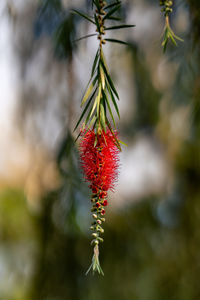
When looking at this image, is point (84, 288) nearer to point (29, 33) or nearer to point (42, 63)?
point (42, 63)

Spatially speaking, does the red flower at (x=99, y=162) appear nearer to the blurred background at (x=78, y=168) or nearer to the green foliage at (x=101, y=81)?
the green foliage at (x=101, y=81)

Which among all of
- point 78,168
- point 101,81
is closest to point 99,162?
point 101,81

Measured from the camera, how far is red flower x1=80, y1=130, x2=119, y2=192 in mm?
479

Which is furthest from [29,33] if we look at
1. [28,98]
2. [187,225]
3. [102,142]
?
[102,142]

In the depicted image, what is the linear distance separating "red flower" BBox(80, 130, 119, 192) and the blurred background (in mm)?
970

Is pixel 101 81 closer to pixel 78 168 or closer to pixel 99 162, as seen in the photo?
pixel 99 162

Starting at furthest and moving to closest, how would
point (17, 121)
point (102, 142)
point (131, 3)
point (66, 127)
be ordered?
point (131, 3), point (17, 121), point (66, 127), point (102, 142)

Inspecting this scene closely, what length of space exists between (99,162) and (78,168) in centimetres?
104

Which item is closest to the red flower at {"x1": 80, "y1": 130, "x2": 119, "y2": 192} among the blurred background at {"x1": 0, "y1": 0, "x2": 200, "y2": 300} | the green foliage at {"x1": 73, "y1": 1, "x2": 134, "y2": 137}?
the green foliage at {"x1": 73, "y1": 1, "x2": 134, "y2": 137}

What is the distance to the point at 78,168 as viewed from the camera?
1.53 m

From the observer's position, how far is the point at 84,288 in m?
1.75

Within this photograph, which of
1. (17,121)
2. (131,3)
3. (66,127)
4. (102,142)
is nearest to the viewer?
(102,142)

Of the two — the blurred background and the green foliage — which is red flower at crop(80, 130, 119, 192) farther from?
the blurred background

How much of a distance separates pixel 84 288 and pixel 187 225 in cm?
62
